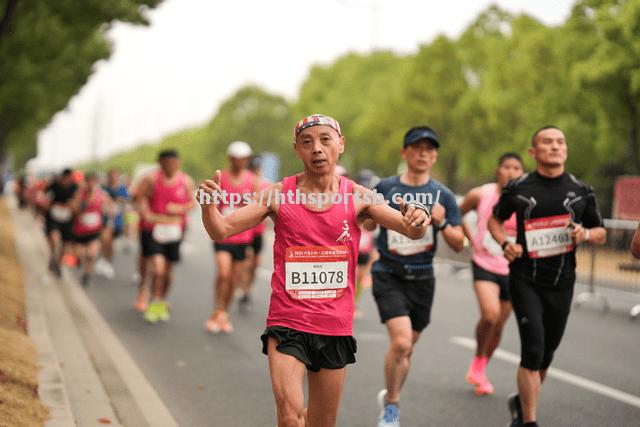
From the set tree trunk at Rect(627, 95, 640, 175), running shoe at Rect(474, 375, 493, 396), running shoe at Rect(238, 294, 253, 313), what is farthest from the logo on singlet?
tree trunk at Rect(627, 95, 640, 175)

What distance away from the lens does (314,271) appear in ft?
14.2

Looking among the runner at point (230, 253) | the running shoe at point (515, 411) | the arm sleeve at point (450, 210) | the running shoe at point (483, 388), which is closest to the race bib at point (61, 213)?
the runner at point (230, 253)

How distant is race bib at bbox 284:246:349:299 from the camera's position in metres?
4.34

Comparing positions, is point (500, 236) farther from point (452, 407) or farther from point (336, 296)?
point (336, 296)

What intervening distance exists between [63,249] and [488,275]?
9.62m

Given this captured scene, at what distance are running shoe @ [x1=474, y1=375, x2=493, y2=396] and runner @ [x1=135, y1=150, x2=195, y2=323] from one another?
453cm

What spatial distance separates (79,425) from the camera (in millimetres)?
5492

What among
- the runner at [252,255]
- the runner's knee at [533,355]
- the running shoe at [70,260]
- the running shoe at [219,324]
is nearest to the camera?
the runner's knee at [533,355]

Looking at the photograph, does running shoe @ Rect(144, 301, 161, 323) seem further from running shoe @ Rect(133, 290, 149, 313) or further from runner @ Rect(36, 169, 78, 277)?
runner @ Rect(36, 169, 78, 277)

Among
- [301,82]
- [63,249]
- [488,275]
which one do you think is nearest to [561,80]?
→ [63,249]

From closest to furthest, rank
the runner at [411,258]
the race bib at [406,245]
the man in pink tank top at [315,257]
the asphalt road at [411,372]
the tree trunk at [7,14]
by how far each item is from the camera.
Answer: the man in pink tank top at [315,257] < the runner at [411,258] < the race bib at [406,245] < the asphalt road at [411,372] < the tree trunk at [7,14]

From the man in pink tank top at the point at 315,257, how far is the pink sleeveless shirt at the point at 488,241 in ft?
10.6

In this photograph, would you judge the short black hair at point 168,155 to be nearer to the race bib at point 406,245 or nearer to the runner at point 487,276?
the runner at point 487,276

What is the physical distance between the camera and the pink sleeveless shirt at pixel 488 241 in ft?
24.4
